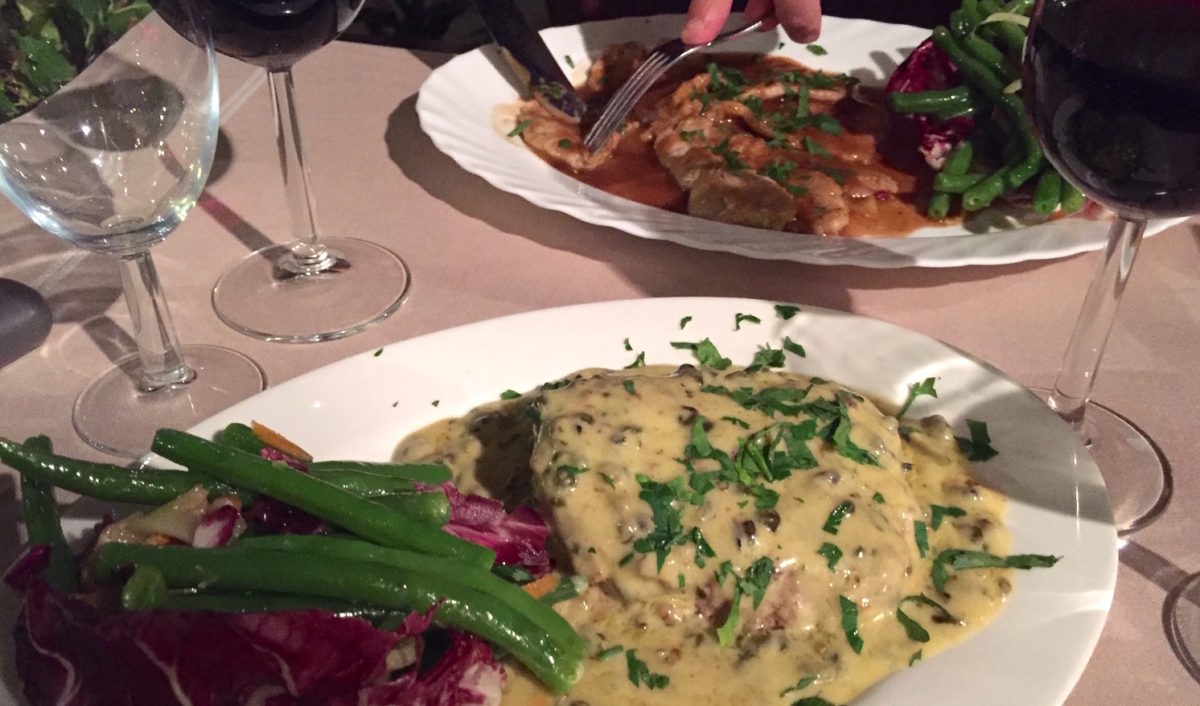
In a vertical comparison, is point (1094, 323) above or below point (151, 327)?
above

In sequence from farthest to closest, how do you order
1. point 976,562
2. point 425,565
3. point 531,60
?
point 531,60
point 976,562
point 425,565

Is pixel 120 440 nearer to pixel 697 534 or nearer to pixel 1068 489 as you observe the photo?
pixel 697 534

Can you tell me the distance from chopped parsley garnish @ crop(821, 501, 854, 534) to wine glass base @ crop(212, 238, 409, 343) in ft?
3.39

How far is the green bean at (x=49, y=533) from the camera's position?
1242 mm

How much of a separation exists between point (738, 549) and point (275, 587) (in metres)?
0.58

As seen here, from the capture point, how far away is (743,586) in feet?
4.26

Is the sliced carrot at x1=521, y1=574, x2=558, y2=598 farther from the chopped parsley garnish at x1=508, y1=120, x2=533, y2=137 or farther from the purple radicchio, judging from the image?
the chopped parsley garnish at x1=508, y1=120, x2=533, y2=137

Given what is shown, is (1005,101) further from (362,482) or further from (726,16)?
(362,482)

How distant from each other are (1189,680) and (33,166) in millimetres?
1804

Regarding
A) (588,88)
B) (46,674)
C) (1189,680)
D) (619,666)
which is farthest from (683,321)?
(588,88)

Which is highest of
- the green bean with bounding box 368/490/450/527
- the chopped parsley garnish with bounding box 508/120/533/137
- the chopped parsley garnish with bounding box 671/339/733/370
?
the green bean with bounding box 368/490/450/527

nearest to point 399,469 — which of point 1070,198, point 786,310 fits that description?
point 786,310

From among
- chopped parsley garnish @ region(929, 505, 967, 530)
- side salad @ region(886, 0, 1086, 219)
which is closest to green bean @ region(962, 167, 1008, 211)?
side salad @ region(886, 0, 1086, 219)

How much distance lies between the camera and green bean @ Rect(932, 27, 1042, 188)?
215 cm
